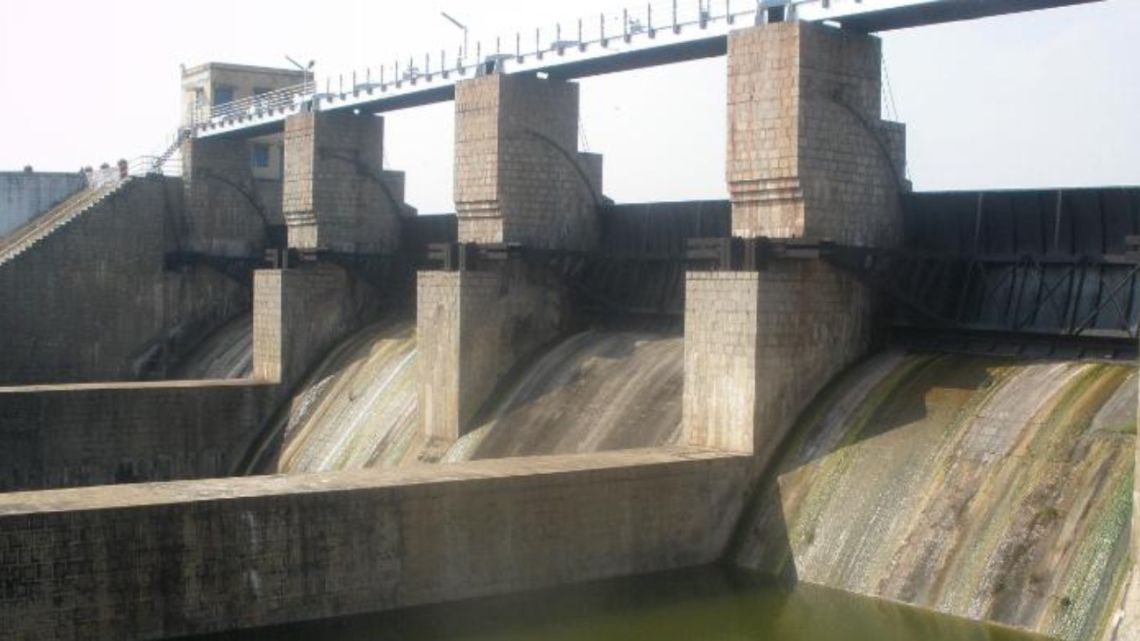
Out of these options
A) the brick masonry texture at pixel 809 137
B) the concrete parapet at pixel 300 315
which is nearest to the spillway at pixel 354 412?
the concrete parapet at pixel 300 315

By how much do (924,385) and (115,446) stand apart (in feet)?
52.0

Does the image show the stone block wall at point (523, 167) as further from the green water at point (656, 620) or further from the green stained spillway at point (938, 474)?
the green water at point (656, 620)

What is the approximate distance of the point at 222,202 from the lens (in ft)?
123

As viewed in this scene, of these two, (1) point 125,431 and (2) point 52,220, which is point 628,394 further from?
(2) point 52,220

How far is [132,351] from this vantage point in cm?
3562

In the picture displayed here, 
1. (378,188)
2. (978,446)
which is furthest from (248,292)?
(978,446)

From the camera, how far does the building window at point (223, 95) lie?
43.7 meters

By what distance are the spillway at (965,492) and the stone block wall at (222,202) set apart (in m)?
22.2

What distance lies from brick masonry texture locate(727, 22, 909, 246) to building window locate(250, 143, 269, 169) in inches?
1068

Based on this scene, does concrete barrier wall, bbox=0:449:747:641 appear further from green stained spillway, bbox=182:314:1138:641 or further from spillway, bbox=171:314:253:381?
spillway, bbox=171:314:253:381

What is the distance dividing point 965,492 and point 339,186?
1868 cm

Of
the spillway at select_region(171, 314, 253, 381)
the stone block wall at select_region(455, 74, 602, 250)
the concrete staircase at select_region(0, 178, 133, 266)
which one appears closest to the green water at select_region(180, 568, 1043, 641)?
the stone block wall at select_region(455, 74, 602, 250)

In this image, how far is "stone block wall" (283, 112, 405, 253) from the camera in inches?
1225

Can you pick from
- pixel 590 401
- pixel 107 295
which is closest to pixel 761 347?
pixel 590 401
